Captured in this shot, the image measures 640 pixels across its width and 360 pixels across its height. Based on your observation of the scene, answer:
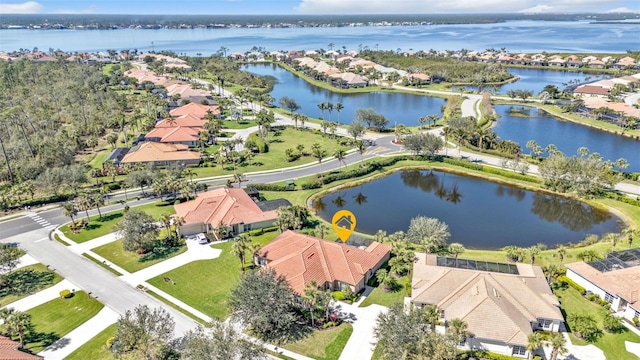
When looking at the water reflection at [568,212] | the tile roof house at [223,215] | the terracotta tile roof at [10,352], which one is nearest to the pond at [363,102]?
the water reflection at [568,212]

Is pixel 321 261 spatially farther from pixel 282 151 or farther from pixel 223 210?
pixel 282 151

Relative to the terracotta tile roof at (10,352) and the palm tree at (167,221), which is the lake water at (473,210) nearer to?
the palm tree at (167,221)

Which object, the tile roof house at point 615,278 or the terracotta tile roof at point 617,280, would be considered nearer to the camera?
the tile roof house at point 615,278

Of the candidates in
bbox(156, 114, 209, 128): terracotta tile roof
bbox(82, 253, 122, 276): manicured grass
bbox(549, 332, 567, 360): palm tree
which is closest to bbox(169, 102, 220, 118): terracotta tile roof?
bbox(156, 114, 209, 128): terracotta tile roof

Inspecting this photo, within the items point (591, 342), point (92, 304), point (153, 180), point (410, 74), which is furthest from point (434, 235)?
point (410, 74)

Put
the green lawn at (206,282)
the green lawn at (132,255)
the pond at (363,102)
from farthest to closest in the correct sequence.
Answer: the pond at (363,102), the green lawn at (132,255), the green lawn at (206,282)

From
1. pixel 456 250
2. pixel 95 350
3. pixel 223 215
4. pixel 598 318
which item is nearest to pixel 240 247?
pixel 223 215

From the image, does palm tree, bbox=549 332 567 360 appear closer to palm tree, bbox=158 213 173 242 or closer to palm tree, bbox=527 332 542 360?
palm tree, bbox=527 332 542 360
